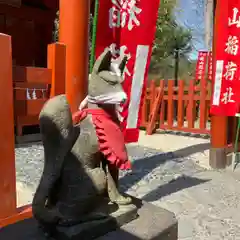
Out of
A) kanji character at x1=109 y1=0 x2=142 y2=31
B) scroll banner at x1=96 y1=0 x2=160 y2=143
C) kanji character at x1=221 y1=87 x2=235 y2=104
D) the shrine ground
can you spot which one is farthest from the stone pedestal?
kanji character at x1=221 y1=87 x2=235 y2=104

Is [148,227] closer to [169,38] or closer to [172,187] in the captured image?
[172,187]

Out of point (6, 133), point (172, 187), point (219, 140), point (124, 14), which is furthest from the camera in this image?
point (219, 140)

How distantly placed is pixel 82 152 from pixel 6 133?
1.09 metres

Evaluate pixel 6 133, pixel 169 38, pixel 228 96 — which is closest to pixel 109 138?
pixel 6 133

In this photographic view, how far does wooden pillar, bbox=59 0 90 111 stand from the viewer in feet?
9.19

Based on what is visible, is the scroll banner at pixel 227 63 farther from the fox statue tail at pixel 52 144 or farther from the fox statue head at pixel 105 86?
the fox statue tail at pixel 52 144

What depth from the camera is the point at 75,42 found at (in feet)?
9.26

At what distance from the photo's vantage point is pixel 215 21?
4660 millimetres

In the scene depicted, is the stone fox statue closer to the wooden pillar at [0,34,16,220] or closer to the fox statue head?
the fox statue head

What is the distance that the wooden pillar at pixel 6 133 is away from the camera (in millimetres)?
2484

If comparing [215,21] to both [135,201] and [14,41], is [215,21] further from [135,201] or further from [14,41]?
[14,41]

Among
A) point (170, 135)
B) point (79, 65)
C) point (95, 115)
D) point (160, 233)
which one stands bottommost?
point (170, 135)

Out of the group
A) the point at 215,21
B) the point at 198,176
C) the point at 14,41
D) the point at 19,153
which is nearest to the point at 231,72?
the point at 215,21

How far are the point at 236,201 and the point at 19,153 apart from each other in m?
3.61
